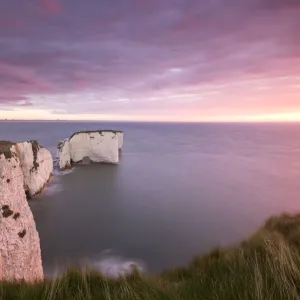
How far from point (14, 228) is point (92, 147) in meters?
32.2

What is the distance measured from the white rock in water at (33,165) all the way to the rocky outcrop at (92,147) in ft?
37.7

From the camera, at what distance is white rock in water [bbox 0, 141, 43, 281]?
31.8 feet

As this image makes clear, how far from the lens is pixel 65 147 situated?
38.6 m

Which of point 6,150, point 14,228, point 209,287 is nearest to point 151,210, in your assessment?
point 14,228

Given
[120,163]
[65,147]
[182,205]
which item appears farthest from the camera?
[120,163]

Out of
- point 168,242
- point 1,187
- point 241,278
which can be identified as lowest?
point 168,242

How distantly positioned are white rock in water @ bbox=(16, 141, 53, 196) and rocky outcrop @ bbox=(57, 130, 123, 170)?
1148cm

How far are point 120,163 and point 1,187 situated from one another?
34506 millimetres

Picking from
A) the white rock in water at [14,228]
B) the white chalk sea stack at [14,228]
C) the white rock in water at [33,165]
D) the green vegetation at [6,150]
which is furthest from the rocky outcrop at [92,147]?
the white rock in water at [14,228]

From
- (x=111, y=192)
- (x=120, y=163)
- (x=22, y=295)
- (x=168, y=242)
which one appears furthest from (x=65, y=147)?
(x=22, y=295)

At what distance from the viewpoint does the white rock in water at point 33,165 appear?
24.6 m

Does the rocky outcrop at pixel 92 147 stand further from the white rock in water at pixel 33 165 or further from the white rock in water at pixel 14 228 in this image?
the white rock in water at pixel 14 228

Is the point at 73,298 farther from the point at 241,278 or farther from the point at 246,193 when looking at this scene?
the point at 246,193

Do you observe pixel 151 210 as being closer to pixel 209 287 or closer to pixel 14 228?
pixel 14 228
